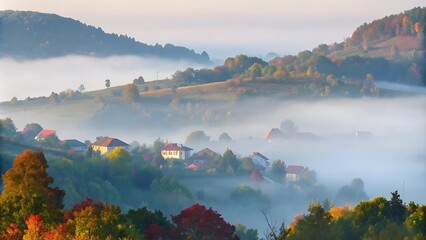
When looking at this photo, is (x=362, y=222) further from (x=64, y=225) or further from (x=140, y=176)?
(x=140, y=176)

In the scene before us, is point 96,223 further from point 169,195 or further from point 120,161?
point 120,161

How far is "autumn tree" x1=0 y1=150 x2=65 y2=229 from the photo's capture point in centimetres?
6544

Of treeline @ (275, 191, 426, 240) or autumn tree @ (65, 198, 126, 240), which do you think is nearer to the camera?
autumn tree @ (65, 198, 126, 240)

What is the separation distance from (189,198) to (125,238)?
97.3 metres

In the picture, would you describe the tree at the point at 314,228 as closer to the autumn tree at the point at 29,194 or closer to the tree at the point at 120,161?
the autumn tree at the point at 29,194

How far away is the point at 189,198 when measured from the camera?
157 m

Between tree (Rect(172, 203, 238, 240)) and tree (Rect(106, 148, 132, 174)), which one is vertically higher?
tree (Rect(172, 203, 238, 240))

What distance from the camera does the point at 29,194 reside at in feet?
219

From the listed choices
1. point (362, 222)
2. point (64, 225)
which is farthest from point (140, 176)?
point (64, 225)

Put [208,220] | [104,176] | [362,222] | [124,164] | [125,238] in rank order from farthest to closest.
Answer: [124,164] → [104,176] → [362,222] → [208,220] → [125,238]

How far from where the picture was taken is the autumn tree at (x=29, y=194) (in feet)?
215

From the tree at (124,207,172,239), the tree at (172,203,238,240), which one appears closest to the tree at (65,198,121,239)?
the tree at (124,207,172,239)

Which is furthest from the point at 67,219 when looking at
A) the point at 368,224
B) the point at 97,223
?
the point at 368,224

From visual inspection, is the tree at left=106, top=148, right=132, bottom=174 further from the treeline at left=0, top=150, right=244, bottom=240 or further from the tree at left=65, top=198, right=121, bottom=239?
the tree at left=65, top=198, right=121, bottom=239
